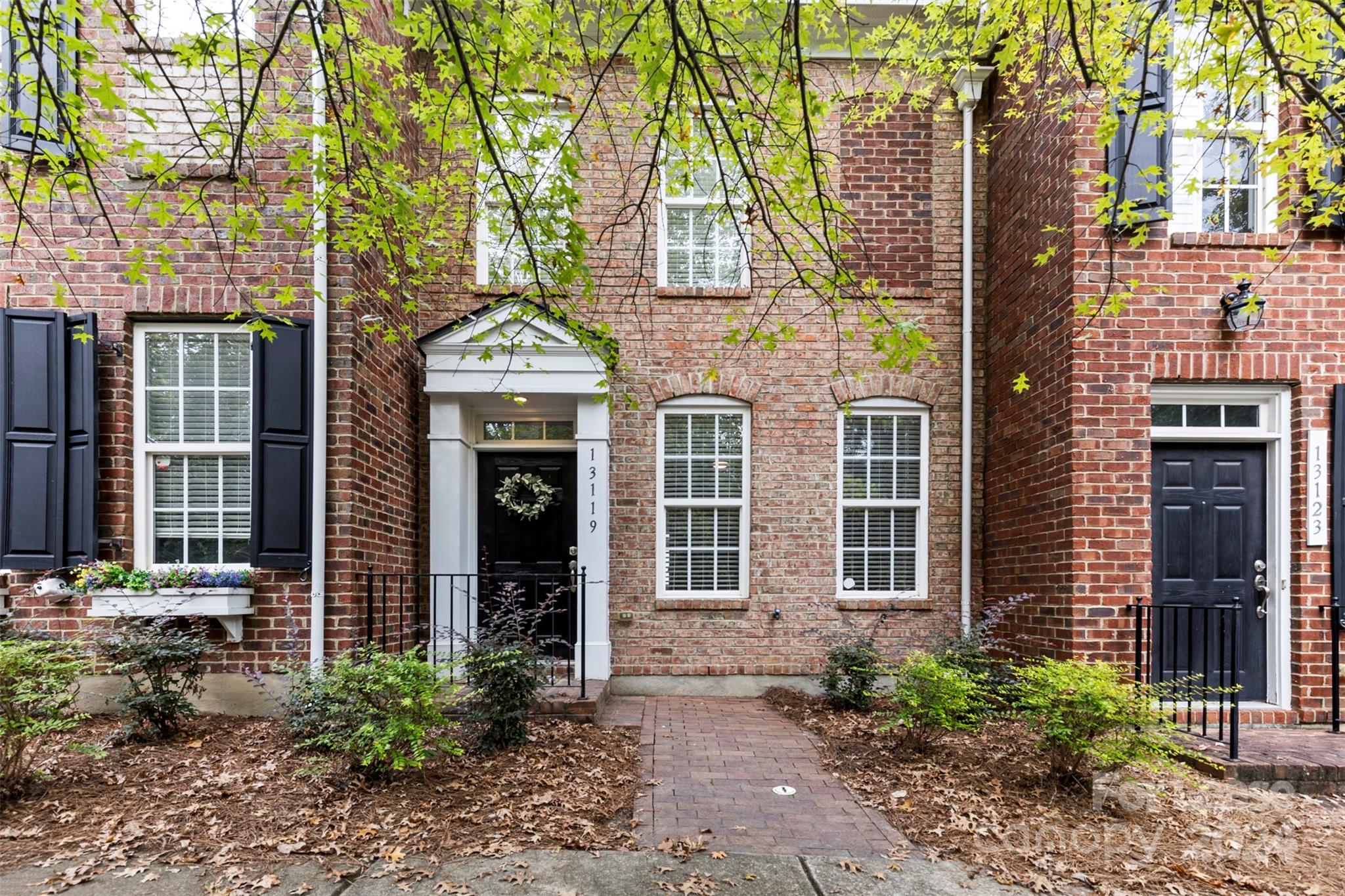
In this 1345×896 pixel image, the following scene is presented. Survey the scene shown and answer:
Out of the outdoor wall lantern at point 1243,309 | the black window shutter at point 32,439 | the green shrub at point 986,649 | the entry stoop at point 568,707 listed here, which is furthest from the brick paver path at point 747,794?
the outdoor wall lantern at point 1243,309

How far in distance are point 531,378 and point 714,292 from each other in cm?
195

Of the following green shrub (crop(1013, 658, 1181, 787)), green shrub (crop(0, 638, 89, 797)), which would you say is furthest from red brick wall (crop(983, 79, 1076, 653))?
green shrub (crop(0, 638, 89, 797))

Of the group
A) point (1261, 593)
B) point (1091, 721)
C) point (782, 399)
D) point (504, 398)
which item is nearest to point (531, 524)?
point (504, 398)

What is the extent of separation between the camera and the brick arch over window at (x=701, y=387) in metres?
6.46

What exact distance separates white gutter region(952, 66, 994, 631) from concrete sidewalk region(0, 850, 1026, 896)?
3.76 meters

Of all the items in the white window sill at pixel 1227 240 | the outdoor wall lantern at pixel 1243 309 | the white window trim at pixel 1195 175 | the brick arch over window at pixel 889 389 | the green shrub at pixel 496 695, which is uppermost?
the white window trim at pixel 1195 175

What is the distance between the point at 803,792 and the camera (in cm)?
388

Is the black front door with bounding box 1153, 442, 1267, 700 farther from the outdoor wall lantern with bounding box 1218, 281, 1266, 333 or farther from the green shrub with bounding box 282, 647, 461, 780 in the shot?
the green shrub with bounding box 282, 647, 461, 780

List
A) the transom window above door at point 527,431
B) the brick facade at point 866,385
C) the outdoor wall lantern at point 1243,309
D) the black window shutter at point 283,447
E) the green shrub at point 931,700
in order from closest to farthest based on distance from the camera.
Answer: the green shrub at point 931,700, the black window shutter at point 283,447, the brick facade at point 866,385, the outdoor wall lantern at point 1243,309, the transom window above door at point 527,431

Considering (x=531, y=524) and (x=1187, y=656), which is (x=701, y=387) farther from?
(x=1187, y=656)

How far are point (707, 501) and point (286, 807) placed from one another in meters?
4.09

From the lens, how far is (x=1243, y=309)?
519 cm

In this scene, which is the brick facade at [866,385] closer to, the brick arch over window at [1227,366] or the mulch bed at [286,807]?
the brick arch over window at [1227,366]

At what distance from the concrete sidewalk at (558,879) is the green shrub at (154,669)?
1539 millimetres
